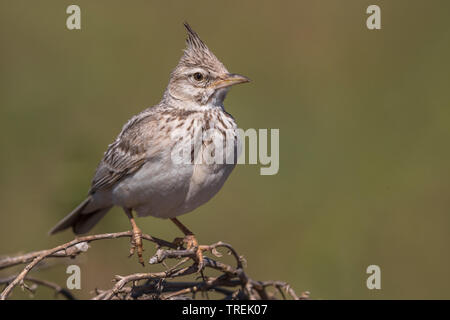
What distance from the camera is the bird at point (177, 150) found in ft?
12.3

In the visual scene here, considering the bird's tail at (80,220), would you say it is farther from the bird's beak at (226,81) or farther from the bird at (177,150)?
the bird's beak at (226,81)

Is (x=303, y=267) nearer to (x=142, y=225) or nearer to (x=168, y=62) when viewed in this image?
(x=142, y=225)

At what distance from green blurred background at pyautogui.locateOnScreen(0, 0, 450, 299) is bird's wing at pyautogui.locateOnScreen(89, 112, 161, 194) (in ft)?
3.03

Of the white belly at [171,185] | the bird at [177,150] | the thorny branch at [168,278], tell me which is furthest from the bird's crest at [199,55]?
the thorny branch at [168,278]

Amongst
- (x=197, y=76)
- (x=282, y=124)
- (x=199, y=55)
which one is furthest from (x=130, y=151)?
(x=282, y=124)

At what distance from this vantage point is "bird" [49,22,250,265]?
376cm

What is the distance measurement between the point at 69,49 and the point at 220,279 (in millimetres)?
3903

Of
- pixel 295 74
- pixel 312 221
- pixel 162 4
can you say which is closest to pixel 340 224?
pixel 312 221

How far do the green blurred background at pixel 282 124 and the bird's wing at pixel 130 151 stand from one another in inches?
36.3

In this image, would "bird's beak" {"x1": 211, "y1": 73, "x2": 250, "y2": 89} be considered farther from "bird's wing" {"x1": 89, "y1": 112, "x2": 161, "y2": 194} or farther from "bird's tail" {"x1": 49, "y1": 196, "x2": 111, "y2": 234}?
"bird's tail" {"x1": 49, "y1": 196, "x2": 111, "y2": 234}

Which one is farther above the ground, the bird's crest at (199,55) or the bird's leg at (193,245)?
the bird's crest at (199,55)

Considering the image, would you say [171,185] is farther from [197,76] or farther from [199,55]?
[199,55]

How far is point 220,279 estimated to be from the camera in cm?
319

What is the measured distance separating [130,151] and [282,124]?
2478 millimetres
